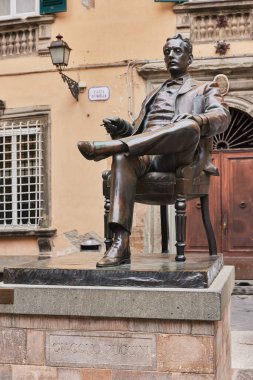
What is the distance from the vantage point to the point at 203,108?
13.6ft

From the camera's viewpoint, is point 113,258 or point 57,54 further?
point 57,54

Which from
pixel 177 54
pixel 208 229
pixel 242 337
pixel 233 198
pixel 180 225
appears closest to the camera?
pixel 180 225

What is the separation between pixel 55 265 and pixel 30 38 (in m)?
8.06

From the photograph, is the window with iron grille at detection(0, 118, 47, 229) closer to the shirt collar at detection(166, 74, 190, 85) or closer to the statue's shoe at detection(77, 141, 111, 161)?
the shirt collar at detection(166, 74, 190, 85)

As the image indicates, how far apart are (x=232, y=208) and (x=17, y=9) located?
17.4ft

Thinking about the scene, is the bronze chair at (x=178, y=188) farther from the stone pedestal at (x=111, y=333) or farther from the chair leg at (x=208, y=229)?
the stone pedestal at (x=111, y=333)

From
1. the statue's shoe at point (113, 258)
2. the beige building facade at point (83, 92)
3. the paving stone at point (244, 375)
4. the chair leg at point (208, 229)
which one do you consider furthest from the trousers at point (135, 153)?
the beige building facade at point (83, 92)

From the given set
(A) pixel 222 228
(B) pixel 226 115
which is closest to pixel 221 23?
(A) pixel 222 228

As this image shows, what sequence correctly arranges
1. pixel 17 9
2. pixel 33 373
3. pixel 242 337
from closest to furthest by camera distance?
pixel 33 373 < pixel 242 337 < pixel 17 9

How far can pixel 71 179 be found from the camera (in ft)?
35.1

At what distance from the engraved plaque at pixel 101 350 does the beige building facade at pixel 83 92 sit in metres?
6.63

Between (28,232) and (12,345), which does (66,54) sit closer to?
(28,232)

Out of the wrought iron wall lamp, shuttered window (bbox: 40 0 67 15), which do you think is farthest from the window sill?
shuttered window (bbox: 40 0 67 15)

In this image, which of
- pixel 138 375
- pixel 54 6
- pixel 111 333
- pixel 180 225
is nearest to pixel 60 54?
pixel 54 6
